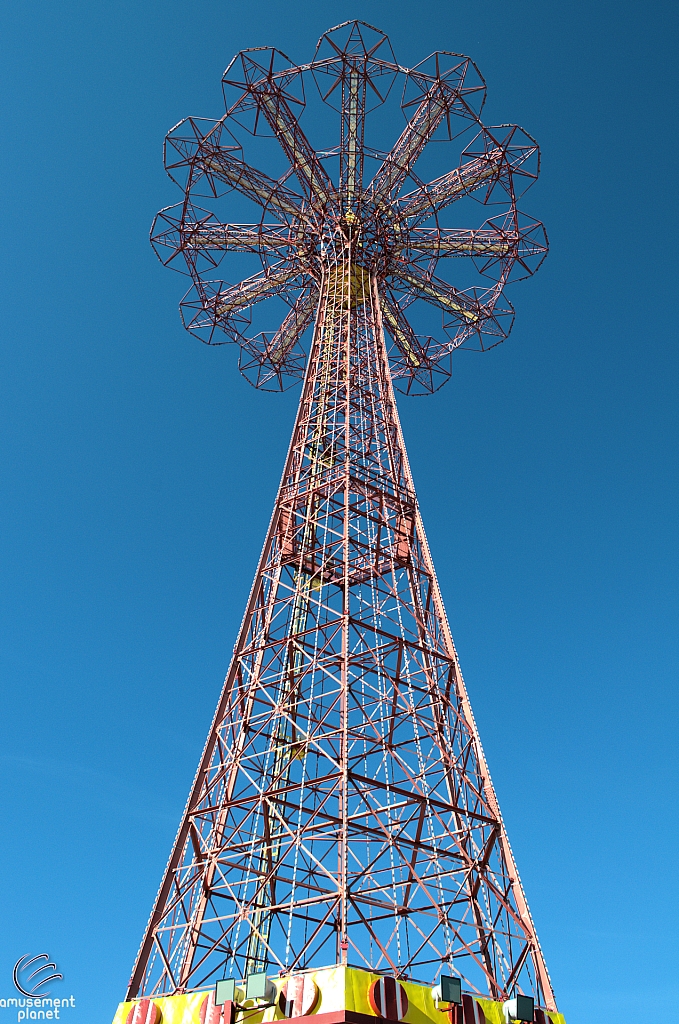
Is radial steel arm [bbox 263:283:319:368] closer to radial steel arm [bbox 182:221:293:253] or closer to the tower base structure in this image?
radial steel arm [bbox 182:221:293:253]

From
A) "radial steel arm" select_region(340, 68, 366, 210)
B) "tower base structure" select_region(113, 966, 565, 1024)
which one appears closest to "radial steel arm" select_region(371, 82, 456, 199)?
"radial steel arm" select_region(340, 68, 366, 210)

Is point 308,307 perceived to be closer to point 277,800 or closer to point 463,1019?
point 277,800

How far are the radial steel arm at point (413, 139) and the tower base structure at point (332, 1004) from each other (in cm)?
2883

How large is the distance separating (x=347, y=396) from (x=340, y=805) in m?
15.8

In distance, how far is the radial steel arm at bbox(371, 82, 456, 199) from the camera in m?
31.6

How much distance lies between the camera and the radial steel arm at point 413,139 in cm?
3158

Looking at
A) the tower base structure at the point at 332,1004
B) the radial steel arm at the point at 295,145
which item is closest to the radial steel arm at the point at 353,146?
the radial steel arm at the point at 295,145

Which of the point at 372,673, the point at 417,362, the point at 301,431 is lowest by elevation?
the point at 372,673

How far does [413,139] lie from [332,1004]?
3089 centimetres

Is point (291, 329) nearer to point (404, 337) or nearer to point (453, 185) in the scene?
point (404, 337)

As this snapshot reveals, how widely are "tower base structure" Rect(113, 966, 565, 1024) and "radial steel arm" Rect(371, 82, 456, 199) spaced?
28.8m

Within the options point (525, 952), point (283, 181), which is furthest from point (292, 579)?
point (283, 181)

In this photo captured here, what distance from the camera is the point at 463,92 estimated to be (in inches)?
1231

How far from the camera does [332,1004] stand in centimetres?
1491
